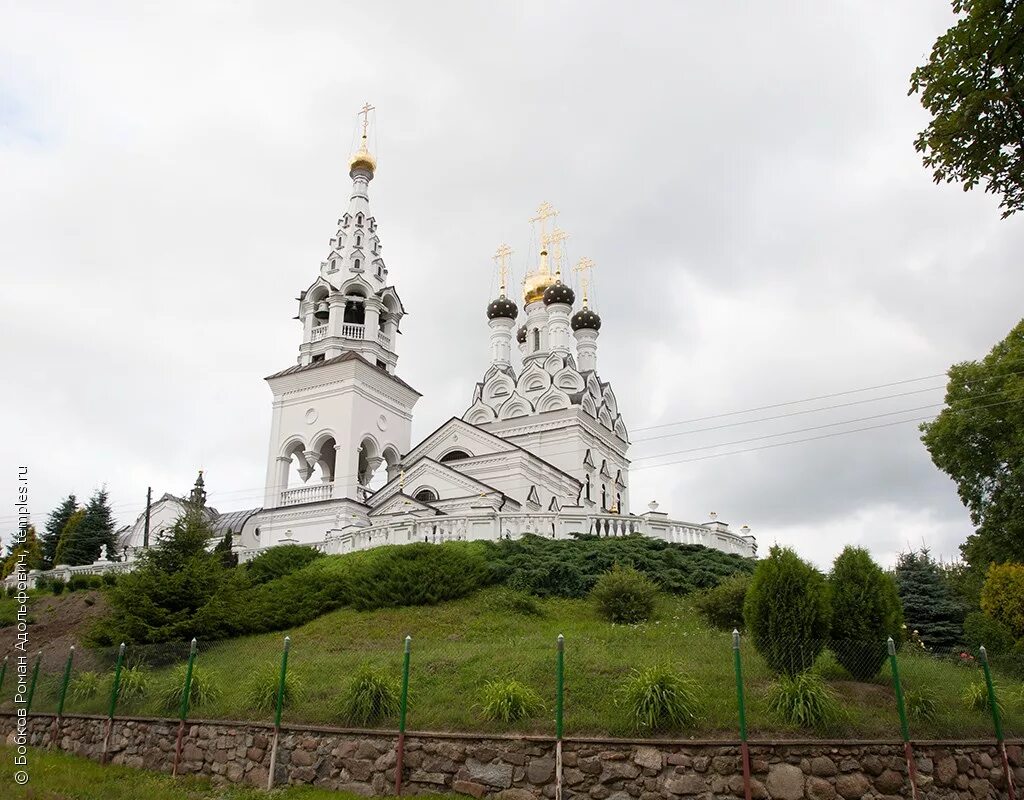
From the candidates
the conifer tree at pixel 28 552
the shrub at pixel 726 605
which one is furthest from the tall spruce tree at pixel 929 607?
the conifer tree at pixel 28 552

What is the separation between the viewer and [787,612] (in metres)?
11.3

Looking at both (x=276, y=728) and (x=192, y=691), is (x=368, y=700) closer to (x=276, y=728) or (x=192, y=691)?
(x=276, y=728)

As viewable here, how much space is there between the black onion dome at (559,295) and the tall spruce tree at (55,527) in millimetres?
28262

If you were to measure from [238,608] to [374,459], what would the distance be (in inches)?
797

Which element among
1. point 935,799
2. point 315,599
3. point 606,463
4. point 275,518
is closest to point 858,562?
point 935,799

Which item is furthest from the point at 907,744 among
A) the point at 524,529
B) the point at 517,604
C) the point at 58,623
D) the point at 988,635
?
the point at 58,623

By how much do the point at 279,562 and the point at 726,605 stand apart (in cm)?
1298

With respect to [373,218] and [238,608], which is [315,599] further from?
[373,218]

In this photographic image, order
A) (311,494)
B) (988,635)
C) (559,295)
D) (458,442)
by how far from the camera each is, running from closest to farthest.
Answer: (988,635)
(311,494)
(458,442)
(559,295)

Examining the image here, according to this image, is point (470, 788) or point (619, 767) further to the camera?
point (470, 788)

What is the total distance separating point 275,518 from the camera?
34.8 metres

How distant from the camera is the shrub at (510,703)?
10586 mm

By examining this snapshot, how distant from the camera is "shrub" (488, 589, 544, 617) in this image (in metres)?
18.2

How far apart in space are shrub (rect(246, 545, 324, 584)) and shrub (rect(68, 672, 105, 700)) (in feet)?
25.1
